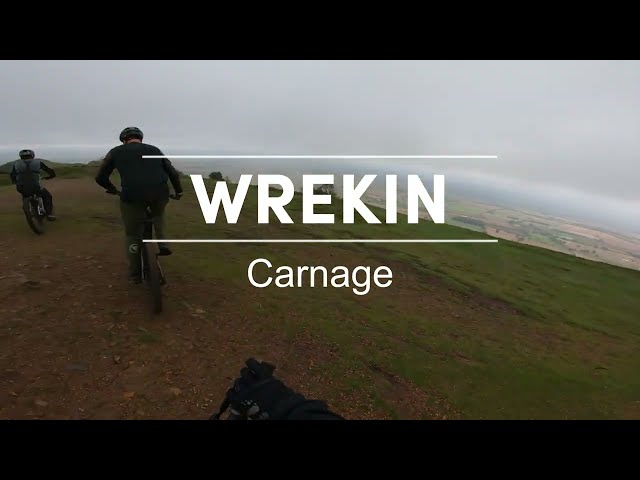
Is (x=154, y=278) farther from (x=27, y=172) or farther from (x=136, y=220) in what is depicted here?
(x=27, y=172)

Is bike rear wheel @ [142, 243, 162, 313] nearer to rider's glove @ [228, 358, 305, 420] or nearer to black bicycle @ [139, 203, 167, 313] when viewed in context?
black bicycle @ [139, 203, 167, 313]

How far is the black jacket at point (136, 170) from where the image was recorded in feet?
17.3

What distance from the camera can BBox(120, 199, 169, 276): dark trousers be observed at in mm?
5535

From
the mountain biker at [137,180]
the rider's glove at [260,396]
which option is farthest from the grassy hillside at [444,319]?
the rider's glove at [260,396]

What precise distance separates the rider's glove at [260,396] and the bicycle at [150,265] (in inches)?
120

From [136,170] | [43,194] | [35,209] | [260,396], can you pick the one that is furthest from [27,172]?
[260,396]

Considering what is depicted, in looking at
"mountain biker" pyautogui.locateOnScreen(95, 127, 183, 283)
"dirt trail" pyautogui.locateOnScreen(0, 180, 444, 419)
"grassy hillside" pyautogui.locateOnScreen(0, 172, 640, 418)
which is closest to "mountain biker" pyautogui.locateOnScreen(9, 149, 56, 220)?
"grassy hillside" pyautogui.locateOnScreen(0, 172, 640, 418)

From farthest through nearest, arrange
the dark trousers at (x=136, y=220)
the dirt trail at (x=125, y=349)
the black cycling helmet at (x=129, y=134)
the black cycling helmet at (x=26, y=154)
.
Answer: the black cycling helmet at (x=26, y=154), the dark trousers at (x=136, y=220), the black cycling helmet at (x=129, y=134), the dirt trail at (x=125, y=349)

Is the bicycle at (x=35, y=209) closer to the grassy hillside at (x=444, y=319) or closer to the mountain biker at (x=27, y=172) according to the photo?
the mountain biker at (x=27, y=172)

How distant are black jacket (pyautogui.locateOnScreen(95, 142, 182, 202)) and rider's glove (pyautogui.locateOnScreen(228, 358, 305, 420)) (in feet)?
12.1

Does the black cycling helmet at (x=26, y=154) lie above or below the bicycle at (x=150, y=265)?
above

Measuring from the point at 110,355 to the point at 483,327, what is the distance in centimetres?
586

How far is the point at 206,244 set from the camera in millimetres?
9023

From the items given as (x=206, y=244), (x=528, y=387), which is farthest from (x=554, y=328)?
(x=206, y=244)
